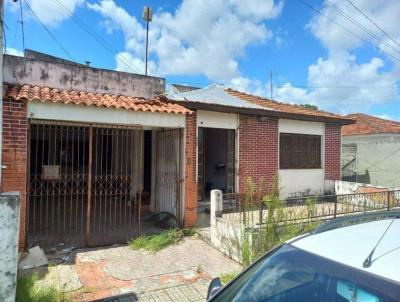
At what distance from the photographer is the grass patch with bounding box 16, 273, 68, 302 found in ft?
14.6

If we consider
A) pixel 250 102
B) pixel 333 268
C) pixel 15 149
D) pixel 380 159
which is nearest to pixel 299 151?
pixel 250 102

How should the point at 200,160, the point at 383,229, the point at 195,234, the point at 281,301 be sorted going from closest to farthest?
the point at 281,301 → the point at 383,229 → the point at 195,234 → the point at 200,160

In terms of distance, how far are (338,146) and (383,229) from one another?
37.3ft

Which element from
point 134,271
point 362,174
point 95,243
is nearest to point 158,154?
point 95,243

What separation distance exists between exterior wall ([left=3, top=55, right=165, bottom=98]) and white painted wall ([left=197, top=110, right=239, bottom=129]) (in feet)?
5.18

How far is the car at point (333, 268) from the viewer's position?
168cm

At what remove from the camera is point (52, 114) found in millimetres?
6547

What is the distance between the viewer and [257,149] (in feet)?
34.9

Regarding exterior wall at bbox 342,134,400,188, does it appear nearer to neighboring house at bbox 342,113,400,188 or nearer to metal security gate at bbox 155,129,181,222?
neighboring house at bbox 342,113,400,188

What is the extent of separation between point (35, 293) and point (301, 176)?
30.3ft

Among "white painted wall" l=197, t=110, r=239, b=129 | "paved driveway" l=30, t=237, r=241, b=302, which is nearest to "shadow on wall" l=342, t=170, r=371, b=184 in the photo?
"white painted wall" l=197, t=110, r=239, b=129

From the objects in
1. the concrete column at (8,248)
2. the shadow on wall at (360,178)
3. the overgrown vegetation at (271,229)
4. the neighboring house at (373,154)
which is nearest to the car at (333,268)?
the concrete column at (8,248)

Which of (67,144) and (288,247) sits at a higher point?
(67,144)

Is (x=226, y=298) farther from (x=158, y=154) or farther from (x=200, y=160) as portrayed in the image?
(x=200, y=160)
